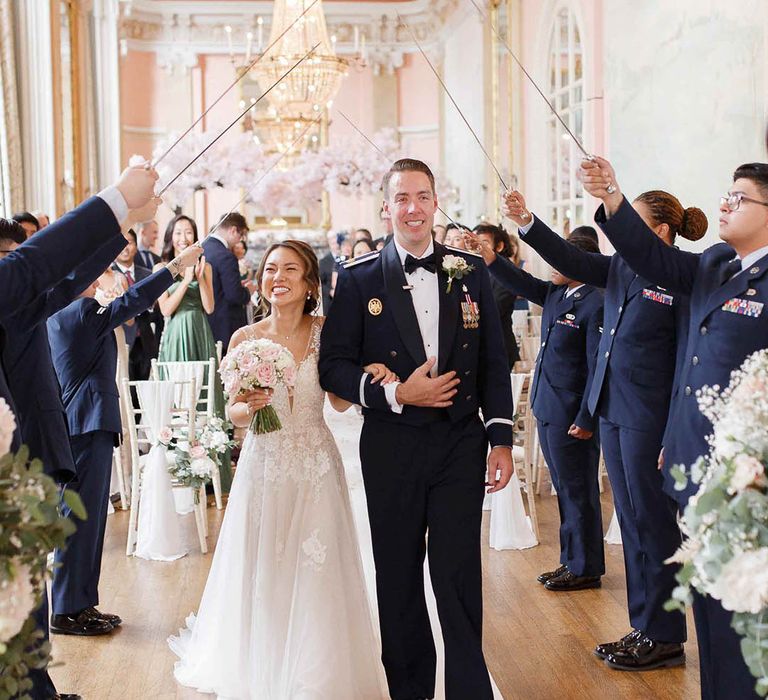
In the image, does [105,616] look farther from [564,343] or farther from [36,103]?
[36,103]

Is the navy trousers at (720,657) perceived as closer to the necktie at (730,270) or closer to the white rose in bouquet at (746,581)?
the necktie at (730,270)

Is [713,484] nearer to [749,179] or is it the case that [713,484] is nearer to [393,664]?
[749,179]

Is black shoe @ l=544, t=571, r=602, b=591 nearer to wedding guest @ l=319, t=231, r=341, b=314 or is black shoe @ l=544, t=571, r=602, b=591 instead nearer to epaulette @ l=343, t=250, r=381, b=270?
epaulette @ l=343, t=250, r=381, b=270

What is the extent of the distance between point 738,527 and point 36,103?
8070 mm

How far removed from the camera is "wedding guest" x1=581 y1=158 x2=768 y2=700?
3.19m

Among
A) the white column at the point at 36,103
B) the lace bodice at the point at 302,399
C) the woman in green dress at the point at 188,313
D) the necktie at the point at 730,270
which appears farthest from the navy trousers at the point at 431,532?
the white column at the point at 36,103

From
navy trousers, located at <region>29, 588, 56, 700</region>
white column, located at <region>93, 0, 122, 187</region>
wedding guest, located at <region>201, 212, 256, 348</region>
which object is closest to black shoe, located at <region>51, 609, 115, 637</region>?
navy trousers, located at <region>29, 588, 56, 700</region>

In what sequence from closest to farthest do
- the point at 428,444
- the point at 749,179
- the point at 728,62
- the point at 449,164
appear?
the point at 749,179
the point at 428,444
the point at 728,62
the point at 449,164

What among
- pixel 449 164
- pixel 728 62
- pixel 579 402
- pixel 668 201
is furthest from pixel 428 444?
pixel 449 164

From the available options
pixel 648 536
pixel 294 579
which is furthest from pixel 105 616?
pixel 648 536

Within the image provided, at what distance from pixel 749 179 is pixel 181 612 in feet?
11.2

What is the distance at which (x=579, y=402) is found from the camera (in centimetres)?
553

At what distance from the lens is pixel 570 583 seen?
5.49 metres

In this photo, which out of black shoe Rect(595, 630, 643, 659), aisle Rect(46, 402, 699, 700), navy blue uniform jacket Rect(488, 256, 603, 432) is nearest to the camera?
aisle Rect(46, 402, 699, 700)
